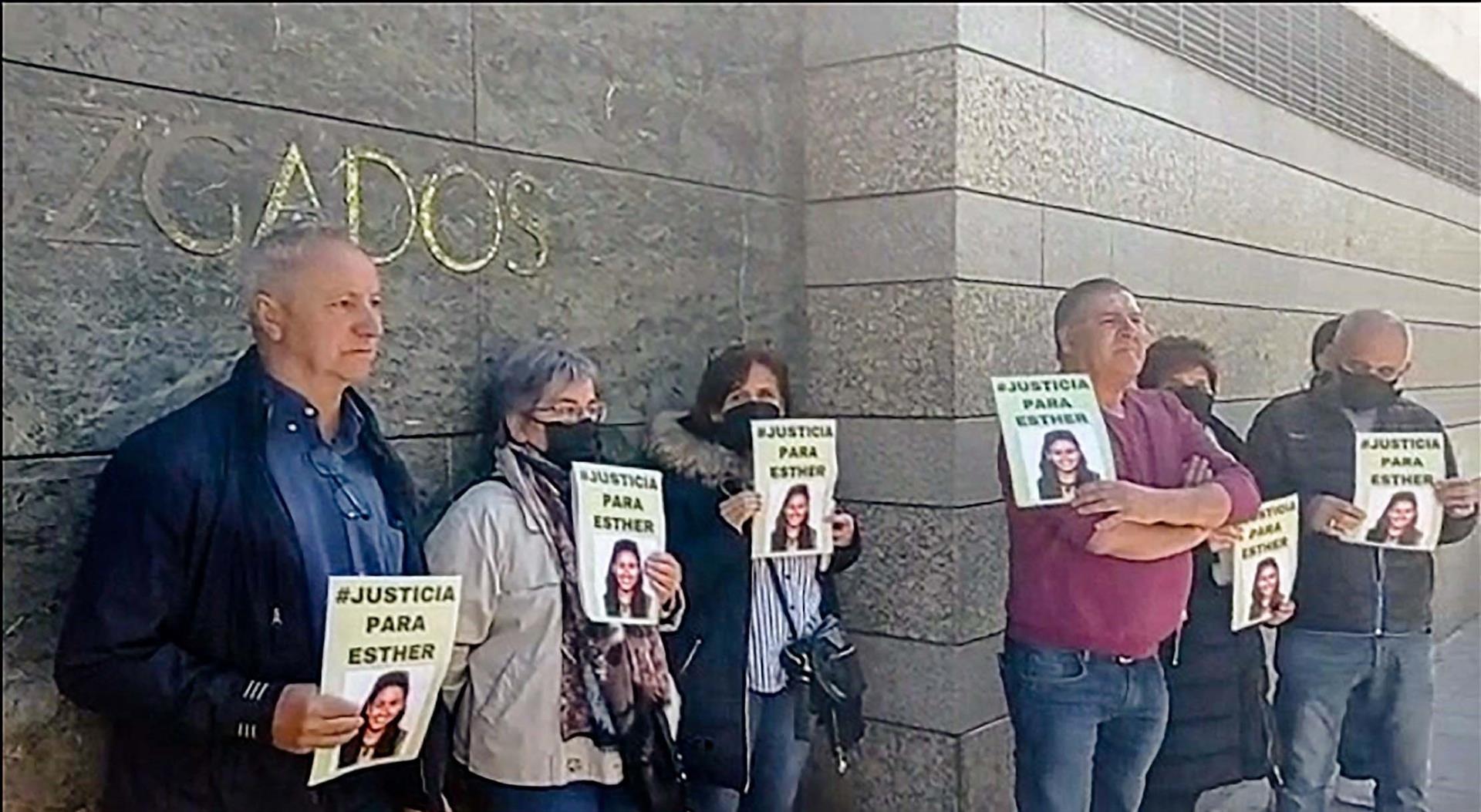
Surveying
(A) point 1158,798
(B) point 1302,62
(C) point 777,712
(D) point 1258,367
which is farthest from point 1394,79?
(C) point 777,712

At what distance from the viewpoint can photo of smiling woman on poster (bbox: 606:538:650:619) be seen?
0.86 meters

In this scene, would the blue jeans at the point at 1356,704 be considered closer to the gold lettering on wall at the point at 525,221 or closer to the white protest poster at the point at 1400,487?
the white protest poster at the point at 1400,487

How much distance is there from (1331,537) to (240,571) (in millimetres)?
774

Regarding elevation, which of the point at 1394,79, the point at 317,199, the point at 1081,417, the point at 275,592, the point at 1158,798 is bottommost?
the point at 1158,798

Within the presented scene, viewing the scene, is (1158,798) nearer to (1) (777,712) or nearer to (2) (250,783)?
(1) (777,712)

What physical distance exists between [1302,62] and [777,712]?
28.4 inches

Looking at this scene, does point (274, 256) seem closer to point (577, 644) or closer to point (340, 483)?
point (340, 483)

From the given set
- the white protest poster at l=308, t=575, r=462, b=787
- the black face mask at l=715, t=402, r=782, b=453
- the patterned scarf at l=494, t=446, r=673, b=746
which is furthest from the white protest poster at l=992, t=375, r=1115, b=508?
the white protest poster at l=308, t=575, r=462, b=787

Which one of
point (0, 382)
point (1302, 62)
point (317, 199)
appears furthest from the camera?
point (1302, 62)

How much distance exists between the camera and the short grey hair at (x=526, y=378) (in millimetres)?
898

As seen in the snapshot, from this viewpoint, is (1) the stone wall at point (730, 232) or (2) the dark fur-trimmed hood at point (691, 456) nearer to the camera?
(1) the stone wall at point (730, 232)

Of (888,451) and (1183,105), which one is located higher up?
(1183,105)

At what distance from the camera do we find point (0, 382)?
67 centimetres

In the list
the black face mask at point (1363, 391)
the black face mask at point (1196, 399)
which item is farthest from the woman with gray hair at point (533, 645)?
the black face mask at point (1363, 391)
